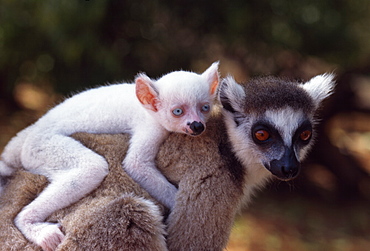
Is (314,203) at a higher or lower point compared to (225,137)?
lower

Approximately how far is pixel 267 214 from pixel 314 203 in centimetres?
114

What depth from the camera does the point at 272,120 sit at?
3.48 m

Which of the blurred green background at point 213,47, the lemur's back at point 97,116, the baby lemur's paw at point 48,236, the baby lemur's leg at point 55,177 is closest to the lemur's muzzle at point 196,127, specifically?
the lemur's back at point 97,116

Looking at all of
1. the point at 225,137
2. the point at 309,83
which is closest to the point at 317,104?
the point at 309,83

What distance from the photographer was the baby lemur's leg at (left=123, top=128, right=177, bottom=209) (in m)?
3.54

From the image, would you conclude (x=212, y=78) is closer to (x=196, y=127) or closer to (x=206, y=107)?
(x=206, y=107)

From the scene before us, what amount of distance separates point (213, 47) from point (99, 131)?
438 centimetres

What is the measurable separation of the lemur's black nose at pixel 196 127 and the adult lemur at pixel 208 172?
0.35m

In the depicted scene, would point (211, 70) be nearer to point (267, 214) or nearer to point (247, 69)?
point (247, 69)

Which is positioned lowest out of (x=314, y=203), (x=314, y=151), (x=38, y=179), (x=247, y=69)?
(x=314, y=203)

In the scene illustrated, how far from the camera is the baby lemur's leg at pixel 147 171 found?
3.54 metres

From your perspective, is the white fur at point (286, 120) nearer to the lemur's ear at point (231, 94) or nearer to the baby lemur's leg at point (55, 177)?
the lemur's ear at point (231, 94)

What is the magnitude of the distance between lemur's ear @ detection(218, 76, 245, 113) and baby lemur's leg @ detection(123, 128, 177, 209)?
2.28ft

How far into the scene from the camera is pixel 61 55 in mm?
7191
